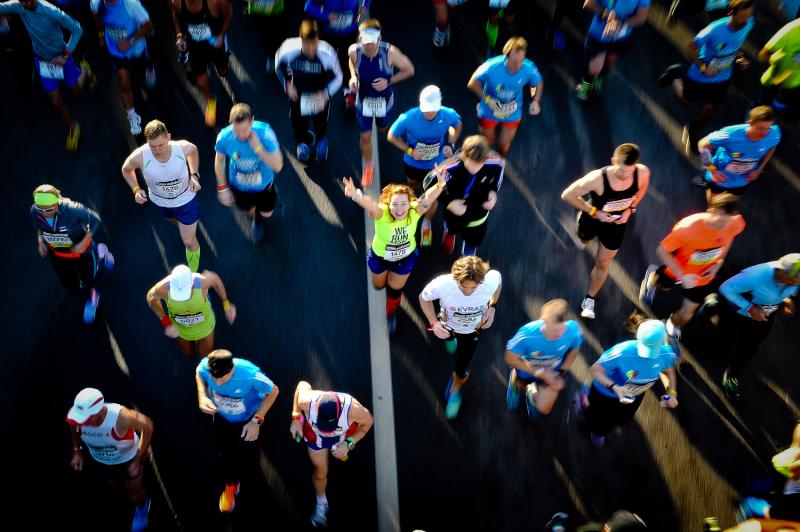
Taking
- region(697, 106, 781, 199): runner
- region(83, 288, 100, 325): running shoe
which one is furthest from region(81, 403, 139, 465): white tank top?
region(697, 106, 781, 199): runner

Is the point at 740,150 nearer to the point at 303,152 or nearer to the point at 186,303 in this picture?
the point at 303,152

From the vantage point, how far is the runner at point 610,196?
5832mm

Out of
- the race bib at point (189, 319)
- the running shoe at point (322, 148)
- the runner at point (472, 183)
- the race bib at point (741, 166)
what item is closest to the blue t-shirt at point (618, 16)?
the race bib at point (741, 166)

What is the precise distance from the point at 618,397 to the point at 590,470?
0.97 meters

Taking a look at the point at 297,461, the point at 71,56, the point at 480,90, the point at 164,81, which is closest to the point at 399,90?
the point at 480,90

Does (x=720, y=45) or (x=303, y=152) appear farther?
(x=303, y=152)

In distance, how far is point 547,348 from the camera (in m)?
5.23

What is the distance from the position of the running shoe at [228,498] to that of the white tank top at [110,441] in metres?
0.88

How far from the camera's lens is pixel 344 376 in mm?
6461

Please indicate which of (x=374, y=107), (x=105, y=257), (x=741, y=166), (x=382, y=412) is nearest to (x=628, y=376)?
(x=382, y=412)

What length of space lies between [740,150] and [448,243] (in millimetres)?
3121

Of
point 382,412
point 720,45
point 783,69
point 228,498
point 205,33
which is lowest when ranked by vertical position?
point 228,498

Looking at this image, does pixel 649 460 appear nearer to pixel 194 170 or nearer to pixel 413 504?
pixel 413 504

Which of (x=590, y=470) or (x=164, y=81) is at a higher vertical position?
(x=164, y=81)
